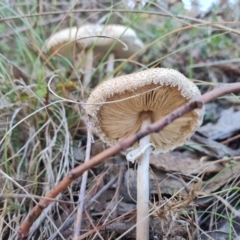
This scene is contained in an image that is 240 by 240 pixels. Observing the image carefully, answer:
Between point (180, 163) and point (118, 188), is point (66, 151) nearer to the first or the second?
point (118, 188)

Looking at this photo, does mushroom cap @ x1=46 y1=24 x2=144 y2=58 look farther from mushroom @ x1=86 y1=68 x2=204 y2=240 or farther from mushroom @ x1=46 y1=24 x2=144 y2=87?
mushroom @ x1=86 y1=68 x2=204 y2=240

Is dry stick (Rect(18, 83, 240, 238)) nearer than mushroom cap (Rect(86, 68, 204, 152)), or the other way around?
dry stick (Rect(18, 83, 240, 238))

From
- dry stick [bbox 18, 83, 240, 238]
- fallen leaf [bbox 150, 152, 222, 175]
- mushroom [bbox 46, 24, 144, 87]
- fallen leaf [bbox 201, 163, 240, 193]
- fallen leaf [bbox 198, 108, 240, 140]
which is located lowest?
dry stick [bbox 18, 83, 240, 238]

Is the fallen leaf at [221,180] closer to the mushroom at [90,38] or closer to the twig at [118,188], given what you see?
the twig at [118,188]

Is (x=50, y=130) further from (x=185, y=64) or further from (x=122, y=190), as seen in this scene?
(x=185, y=64)

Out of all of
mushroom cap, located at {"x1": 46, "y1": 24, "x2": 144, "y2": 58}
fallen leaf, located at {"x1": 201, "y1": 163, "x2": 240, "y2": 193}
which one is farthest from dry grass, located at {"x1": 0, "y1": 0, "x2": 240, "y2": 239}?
mushroom cap, located at {"x1": 46, "y1": 24, "x2": 144, "y2": 58}

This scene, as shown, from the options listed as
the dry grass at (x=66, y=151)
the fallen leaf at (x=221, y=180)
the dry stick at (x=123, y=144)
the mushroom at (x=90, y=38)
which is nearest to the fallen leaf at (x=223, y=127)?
the dry grass at (x=66, y=151)

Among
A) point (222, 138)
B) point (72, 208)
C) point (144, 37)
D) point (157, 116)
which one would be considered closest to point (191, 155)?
point (222, 138)
